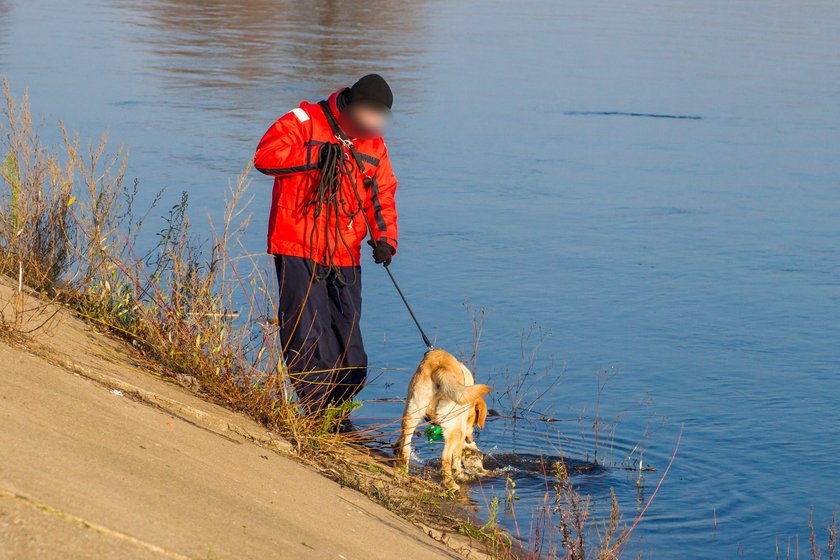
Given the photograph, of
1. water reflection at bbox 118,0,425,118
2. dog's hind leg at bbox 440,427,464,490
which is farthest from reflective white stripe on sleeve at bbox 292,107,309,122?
water reflection at bbox 118,0,425,118

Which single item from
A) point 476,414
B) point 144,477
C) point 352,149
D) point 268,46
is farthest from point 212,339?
point 268,46

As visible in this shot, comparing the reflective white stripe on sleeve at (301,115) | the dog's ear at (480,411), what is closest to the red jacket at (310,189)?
the reflective white stripe on sleeve at (301,115)

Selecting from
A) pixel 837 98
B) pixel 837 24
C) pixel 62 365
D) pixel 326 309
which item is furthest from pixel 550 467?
pixel 837 24

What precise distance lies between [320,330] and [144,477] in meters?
2.59

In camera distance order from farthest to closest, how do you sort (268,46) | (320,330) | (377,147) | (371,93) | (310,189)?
(268,46)
(320,330)
(377,147)
(310,189)
(371,93)

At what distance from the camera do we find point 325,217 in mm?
6102

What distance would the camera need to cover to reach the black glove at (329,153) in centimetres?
586

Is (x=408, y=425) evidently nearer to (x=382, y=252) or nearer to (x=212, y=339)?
(x=382, y=252)

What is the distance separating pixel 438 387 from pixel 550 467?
137cm

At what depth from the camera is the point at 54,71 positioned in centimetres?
2114

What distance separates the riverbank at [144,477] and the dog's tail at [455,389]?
0.57 metres

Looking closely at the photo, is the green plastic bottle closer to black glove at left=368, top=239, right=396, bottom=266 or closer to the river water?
the river water

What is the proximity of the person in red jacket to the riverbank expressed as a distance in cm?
78

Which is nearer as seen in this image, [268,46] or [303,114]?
[303,114]
